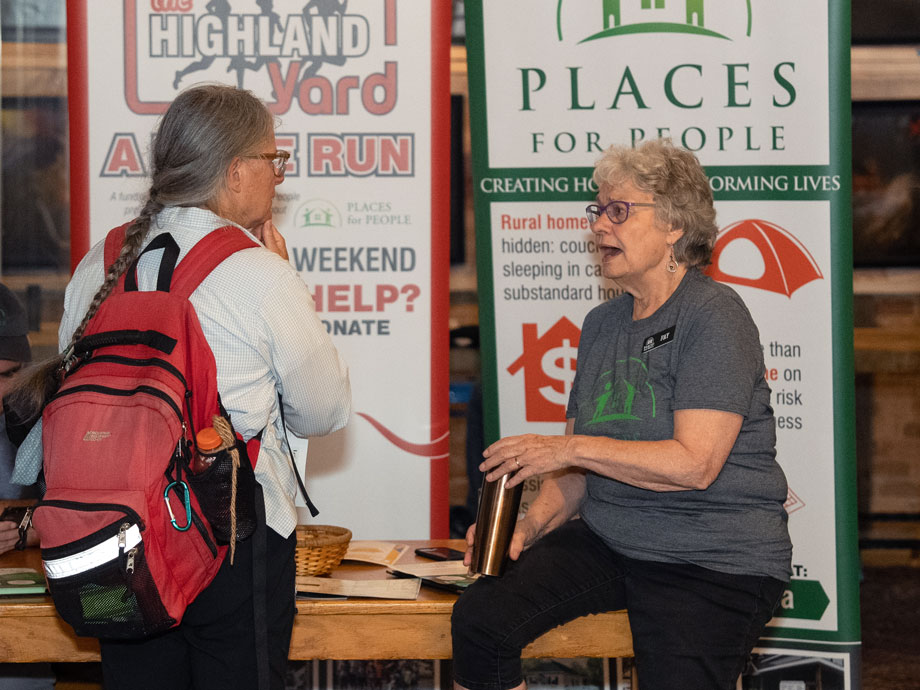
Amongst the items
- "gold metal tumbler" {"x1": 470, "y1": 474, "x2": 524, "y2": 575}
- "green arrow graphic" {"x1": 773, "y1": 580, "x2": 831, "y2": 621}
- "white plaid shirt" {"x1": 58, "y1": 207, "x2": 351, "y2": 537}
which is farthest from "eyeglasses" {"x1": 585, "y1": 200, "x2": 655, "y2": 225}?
"green arrow graphic" {"x1": 773, "y1": 580, "x2": 831, "y2": 621}

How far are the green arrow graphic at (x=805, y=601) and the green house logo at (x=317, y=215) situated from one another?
1.68 meters

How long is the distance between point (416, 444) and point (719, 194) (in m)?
1.16

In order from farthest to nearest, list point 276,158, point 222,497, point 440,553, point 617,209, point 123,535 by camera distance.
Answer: point 440,553, point 617,209, point 276,158, point 222,497, point 123,535

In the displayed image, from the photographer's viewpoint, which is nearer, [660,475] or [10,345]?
[660,475]

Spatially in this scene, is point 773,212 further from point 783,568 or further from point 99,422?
point 99,422

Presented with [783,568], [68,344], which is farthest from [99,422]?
[783,568]

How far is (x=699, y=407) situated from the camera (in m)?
1.93

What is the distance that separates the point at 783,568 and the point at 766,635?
3.32 feet

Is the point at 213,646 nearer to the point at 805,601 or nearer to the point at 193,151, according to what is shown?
the point at 193,151

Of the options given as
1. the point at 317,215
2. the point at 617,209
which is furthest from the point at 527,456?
the point at 317,215

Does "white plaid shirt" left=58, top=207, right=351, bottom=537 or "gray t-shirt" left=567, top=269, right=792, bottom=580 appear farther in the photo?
"gray t-shirt" left=567, top=269, right=792, bottom=580

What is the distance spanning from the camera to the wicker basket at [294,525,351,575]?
2.36 m

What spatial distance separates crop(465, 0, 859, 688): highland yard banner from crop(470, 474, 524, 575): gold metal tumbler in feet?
3.28

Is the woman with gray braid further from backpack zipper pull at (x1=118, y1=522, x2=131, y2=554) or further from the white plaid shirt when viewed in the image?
backpack zipper pull at (x1=118, y1=522, x2=131, y2=554)
